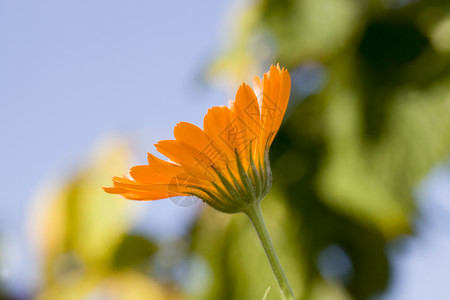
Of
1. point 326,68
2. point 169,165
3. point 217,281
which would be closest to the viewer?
point 169,165

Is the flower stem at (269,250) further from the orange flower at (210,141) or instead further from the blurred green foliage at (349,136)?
the blurred green foliage at (349,136)

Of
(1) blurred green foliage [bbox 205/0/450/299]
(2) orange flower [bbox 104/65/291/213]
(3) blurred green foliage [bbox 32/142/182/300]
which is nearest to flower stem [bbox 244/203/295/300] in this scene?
(2) orange flower [bbox 104/65/291/213]

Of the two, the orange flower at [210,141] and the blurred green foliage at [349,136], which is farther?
the blurred green foliage at [349,136]

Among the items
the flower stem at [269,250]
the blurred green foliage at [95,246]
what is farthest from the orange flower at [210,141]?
the blurred green foliage at [95,246]

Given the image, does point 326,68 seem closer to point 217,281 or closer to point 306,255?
point 306,255

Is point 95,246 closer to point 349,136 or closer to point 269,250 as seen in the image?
point 349,136

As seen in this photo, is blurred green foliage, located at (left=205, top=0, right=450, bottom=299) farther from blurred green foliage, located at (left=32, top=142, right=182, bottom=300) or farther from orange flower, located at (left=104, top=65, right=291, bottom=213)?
orange flower, located at (left=104, top=65, right=291, bottom=213)

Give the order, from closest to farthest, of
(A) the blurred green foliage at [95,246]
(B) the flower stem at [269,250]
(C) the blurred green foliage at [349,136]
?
(B) the flower stem at [269,250] < (C) the blurred green foliage at [349,136] < (A) the blurred green foliage at [95,246]

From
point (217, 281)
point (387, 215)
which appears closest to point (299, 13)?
point (387, 215)

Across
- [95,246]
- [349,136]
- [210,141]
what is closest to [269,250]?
[210,141]
